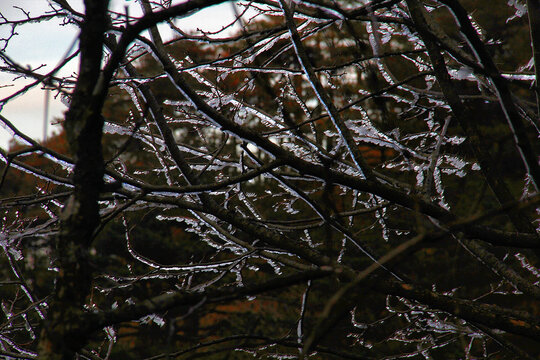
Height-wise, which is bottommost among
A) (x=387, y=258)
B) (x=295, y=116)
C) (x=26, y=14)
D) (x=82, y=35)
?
(x=387, y=258)

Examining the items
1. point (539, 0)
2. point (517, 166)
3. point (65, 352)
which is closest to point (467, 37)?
point (539, 0)

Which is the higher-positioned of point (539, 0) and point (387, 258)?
point (539, 0)

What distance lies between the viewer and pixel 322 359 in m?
9.63

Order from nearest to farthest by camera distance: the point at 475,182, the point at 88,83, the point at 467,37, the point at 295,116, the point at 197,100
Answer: the point at 88,83, the point at 197,100, the point at 467,37, the point at 295,116, the point at 475,182

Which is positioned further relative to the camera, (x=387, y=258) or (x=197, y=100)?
(x=197, y=100)

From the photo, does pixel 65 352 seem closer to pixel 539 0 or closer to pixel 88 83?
pixel 88 83

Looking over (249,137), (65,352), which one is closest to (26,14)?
(249,137)

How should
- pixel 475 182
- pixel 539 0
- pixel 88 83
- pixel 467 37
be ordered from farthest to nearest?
1. pixel 475 182
2. pixel 539 0
3. pixel 467 37
4. pixel 88 83

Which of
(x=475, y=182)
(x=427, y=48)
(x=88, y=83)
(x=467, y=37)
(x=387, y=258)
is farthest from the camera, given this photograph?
(x=475, y=182)

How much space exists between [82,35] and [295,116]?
26.3 feet

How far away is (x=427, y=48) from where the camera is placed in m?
2.45

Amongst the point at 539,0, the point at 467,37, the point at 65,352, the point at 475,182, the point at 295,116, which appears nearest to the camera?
the point at 65,352

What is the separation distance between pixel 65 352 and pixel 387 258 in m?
0.86

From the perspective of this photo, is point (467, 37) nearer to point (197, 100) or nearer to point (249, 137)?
point (249, 137)
